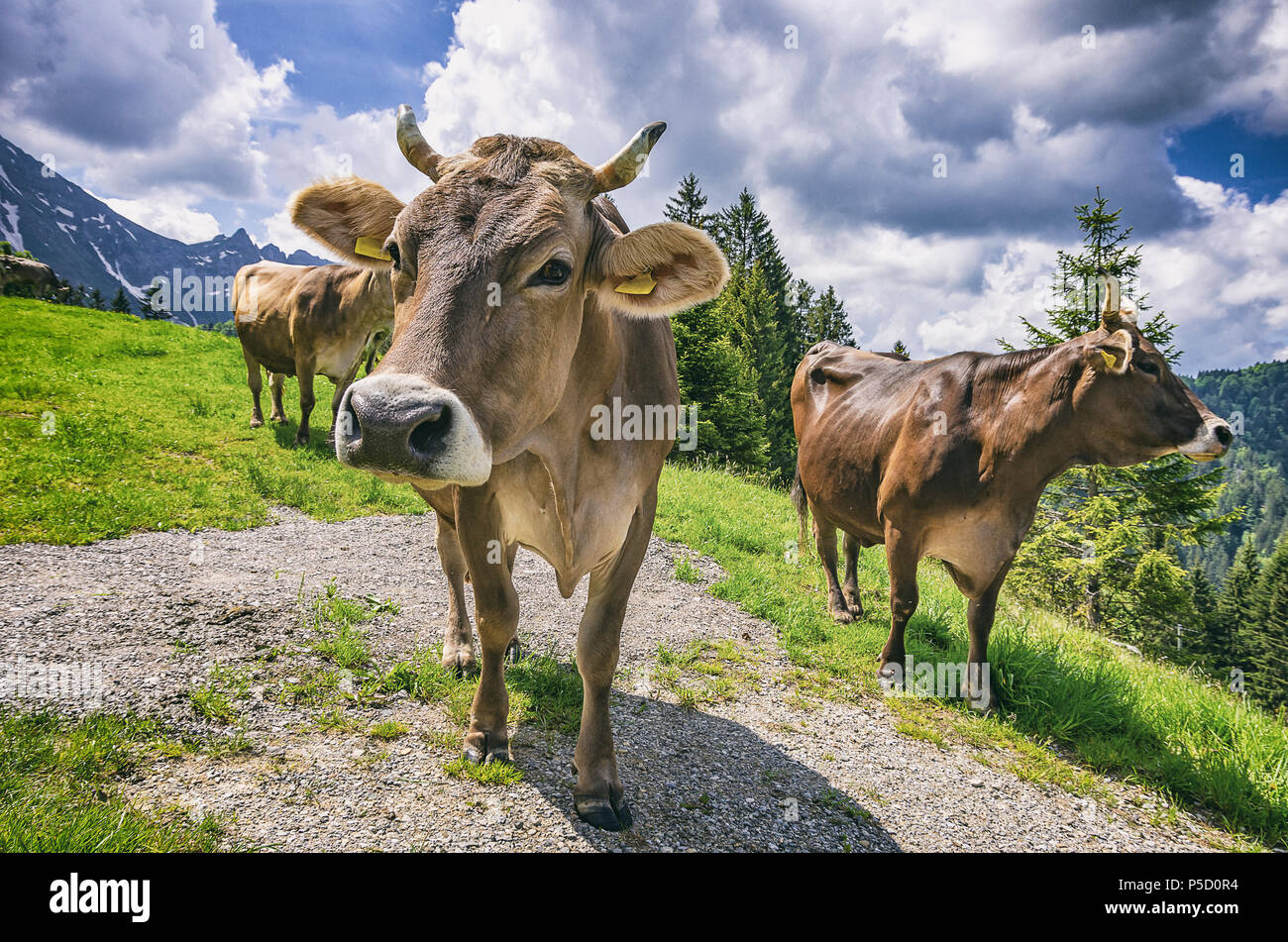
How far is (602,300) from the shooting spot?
118 inches

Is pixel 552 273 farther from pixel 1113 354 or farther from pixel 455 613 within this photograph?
pixel 1113 354

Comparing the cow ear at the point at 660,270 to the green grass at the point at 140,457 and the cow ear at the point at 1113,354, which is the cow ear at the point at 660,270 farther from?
the green grass at the point at 140,457

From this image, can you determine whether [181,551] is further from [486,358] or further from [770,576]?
[770,576]

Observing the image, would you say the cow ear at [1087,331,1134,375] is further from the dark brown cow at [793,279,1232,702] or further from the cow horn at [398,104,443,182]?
the cow horn at [398,104,443,182]

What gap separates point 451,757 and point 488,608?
35.9 inches

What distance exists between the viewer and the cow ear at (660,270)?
278 centimetres

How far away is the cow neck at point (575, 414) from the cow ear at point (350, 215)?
1.13m

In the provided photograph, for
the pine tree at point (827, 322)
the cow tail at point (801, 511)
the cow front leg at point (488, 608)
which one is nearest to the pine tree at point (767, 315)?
the pine tree at point (827, 322)

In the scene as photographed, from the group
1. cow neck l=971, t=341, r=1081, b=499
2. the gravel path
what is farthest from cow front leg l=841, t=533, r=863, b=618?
cow neck l=971, t=341, r=1081, b=499

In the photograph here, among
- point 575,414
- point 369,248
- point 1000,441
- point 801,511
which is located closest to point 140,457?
point 369,248

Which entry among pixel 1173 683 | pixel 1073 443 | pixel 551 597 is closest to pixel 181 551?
pixel 551 597

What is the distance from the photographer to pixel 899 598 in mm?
5594
